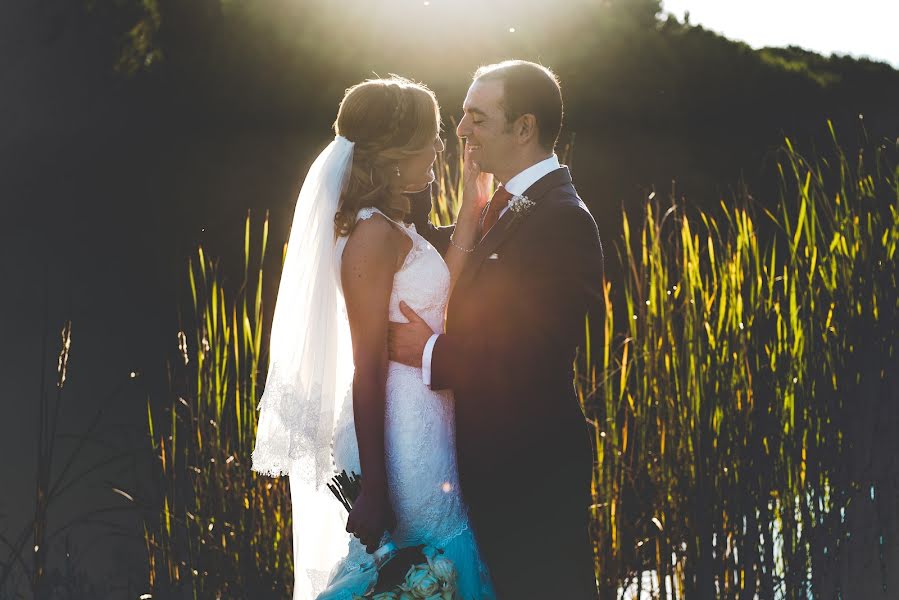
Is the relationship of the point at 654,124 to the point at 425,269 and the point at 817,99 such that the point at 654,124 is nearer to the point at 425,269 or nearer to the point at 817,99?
the point at 817,99

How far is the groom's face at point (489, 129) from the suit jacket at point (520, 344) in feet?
1.02

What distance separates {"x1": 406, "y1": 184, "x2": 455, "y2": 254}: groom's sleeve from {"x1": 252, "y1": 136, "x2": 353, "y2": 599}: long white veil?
610 millimetres

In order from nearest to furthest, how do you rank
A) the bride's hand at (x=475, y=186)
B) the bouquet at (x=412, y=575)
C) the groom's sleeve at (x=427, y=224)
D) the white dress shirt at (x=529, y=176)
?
1. the bouquet at (x=412, y=575)
2. the white dress shirt at (x=529, y=176)
3. the bride's hand at (x=475, y=186)
4. the groom's sleeve at (x=427, y=224)

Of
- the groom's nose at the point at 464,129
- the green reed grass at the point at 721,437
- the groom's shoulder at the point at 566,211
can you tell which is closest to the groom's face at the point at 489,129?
the groom's nose at the point at 464,129

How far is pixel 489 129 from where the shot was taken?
116 inches

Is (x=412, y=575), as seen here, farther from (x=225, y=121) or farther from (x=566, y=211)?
(x=225, y=121)

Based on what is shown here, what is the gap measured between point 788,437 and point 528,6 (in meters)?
4.70

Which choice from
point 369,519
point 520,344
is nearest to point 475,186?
point 520,344

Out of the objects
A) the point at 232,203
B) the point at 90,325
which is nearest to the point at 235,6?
the point at 232,203

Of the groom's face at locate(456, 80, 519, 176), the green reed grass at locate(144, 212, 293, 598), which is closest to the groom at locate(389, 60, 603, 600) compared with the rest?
the groom's face at locate(456, 80, 519, 176)

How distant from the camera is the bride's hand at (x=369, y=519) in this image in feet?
7.76

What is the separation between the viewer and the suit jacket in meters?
2.56

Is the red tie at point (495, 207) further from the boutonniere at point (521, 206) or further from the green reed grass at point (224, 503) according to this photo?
the green reed grass at point (224, 503)

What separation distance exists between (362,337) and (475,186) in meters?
0.88
